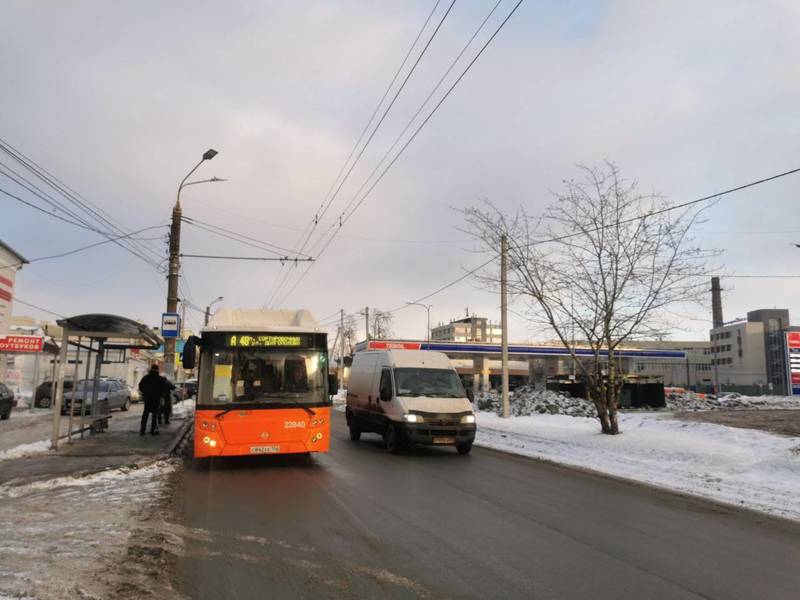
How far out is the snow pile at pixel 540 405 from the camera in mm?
27734

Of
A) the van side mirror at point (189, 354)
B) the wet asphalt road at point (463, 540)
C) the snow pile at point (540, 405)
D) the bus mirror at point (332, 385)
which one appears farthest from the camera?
the snow pile at point (540, 405)

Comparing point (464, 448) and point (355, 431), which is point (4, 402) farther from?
point (464, 448)

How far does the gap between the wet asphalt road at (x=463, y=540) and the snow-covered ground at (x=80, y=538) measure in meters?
0.38

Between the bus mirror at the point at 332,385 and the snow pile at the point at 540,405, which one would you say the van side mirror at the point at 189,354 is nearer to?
the bus mirror at the point at 332,385

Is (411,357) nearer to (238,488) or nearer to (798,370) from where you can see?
(238,488)

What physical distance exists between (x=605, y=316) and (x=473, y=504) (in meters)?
9.98

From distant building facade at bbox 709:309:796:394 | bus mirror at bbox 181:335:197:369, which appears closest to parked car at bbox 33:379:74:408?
bus mirror at bbox 181:335:197:369

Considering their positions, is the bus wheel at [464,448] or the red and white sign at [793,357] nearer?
the bus wheel at [464,448]

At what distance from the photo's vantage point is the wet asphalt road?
193 inches

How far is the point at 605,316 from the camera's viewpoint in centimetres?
1670

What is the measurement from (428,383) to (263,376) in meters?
4.62

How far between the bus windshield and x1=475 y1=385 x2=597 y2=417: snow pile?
1755 cm

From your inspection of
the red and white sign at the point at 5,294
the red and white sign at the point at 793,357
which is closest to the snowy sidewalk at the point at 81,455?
the red and white sign at the point at 5,294

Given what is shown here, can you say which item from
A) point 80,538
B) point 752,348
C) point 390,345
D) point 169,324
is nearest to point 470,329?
point 752,348
